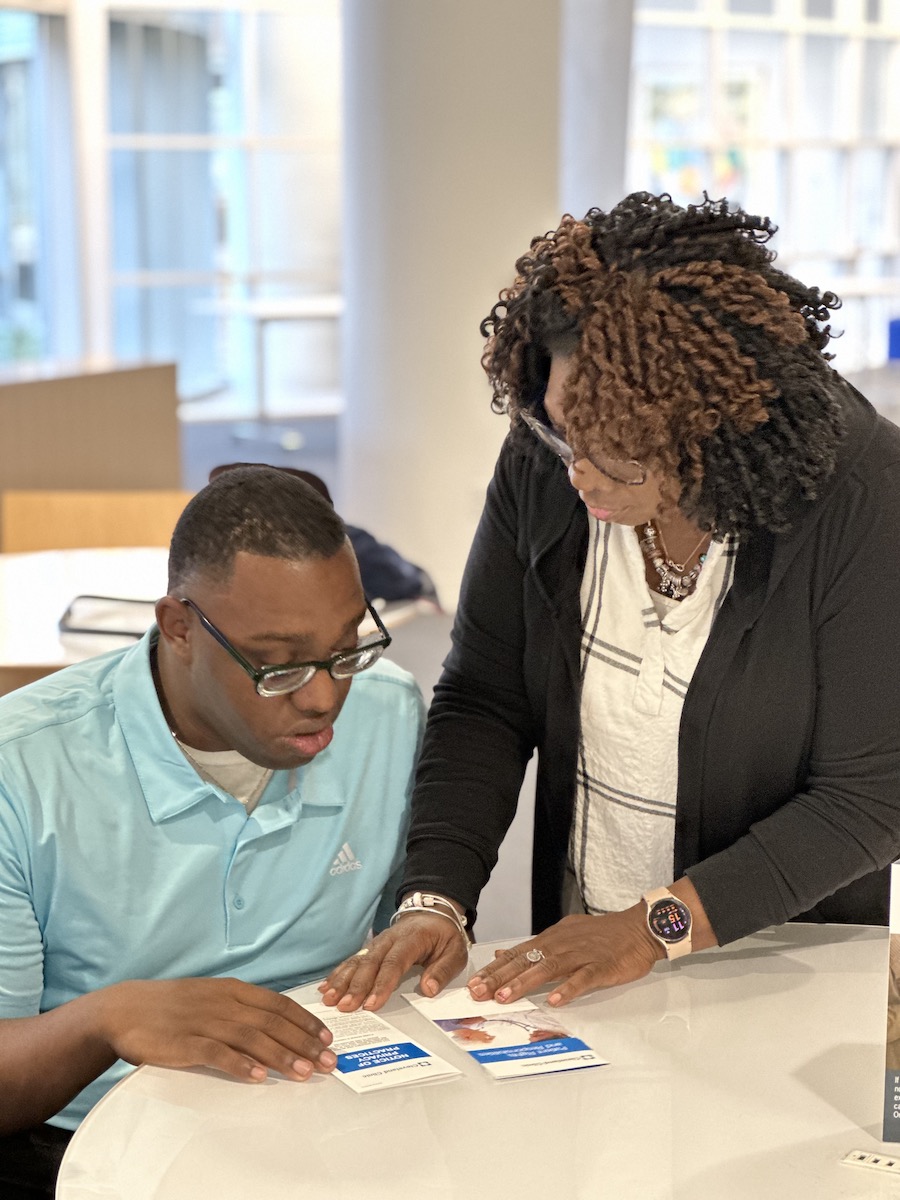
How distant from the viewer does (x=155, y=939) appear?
5.81 feet

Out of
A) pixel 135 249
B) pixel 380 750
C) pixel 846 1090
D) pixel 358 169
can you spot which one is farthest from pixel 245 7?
pixel 846 1090

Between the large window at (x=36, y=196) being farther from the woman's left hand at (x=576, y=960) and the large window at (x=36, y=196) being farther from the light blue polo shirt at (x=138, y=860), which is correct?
the woman's left hand at (x=576, y=960)

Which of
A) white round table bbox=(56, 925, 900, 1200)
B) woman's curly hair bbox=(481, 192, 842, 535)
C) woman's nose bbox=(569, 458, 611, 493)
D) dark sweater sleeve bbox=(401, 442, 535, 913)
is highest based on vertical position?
woman's curly hair bbox=(481, 192, 842, 535)

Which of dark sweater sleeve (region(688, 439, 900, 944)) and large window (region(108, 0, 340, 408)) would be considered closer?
dark sweater sleeve (region(688, 439, 900, 944))

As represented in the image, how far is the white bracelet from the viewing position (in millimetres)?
1830

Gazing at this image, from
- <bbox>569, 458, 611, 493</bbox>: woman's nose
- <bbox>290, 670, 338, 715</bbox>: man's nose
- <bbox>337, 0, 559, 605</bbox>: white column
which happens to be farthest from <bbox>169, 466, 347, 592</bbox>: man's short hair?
<bbox>337, 0, 559, 605</bbox>: white column

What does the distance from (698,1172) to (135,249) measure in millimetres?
8374

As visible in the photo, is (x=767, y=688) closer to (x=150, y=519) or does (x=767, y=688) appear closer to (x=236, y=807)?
(x=236, y=807)

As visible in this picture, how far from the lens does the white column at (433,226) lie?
19.3 ft

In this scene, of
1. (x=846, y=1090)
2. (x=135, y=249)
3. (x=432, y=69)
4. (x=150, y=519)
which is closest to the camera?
(x=846, y=1090)

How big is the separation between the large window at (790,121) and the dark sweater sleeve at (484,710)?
890cm

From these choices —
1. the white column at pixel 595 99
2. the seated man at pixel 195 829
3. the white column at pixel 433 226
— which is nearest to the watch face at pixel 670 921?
the seated man at pixel 195 829

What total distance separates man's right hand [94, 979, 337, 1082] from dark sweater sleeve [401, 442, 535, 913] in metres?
0.39

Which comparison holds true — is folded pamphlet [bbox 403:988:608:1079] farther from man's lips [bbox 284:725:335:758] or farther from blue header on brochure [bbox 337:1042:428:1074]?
man's lips [bbox 284:725:335:758]
